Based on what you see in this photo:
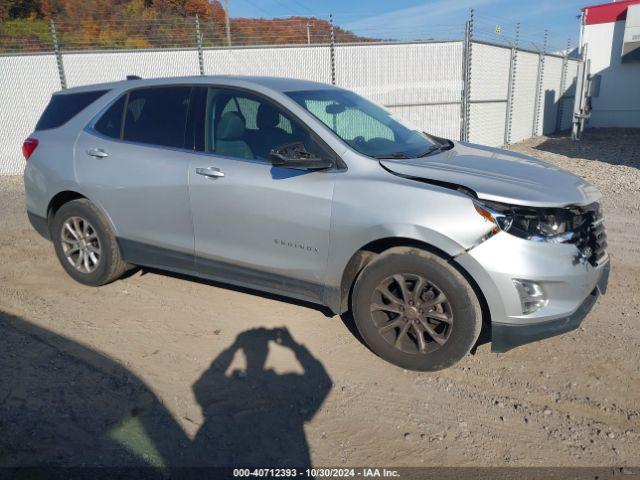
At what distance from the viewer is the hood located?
313cm

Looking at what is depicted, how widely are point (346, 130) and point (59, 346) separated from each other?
2.62 meters

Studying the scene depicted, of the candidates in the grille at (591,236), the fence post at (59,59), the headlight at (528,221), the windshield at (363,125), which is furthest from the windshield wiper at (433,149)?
the fence post at (59,59)

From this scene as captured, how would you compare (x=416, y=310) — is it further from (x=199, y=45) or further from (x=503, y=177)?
(x=199, y=45)

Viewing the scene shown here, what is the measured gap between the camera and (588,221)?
11.0 ft

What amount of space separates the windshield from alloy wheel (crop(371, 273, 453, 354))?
3.12ft

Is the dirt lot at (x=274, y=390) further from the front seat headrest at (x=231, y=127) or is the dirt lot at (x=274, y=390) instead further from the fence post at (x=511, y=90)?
the fence post at (x=511, y=90)

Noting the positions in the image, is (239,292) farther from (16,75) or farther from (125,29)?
(125,29)

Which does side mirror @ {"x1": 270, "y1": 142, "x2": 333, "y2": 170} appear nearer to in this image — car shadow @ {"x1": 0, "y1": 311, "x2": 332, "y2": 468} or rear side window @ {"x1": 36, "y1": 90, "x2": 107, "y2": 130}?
car shadow @ {"x1": 0, "y1": 311, "x2": 332, "y2": 468}

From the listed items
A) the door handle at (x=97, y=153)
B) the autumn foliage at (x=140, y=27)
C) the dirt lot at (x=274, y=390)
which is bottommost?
the dirt lot at (x=274, y=390)

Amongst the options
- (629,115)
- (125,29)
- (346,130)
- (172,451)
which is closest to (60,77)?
(125,29)

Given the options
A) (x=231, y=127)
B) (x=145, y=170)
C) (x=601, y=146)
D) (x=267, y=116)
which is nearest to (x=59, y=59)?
(x=145, y=170)

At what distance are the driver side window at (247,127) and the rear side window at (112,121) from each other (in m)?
0.94

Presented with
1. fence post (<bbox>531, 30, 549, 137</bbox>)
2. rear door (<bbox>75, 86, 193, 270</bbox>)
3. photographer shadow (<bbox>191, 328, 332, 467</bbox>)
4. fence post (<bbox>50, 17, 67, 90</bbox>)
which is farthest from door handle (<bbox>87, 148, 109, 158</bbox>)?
fence post (<bbox>531, 30, 549, 137</bbox>)

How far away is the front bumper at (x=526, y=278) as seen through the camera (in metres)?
3.01
